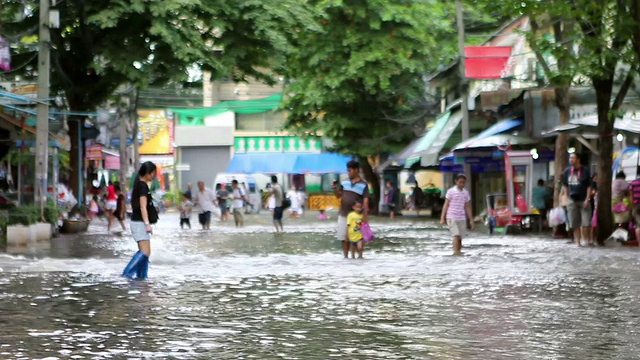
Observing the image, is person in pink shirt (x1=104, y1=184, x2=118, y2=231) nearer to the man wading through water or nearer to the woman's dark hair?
the man wading through water

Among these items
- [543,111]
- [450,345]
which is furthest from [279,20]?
[450,345]

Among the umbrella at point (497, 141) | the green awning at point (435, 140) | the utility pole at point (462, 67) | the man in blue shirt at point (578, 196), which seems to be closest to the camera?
the man in blue shirt at point (578, 196)

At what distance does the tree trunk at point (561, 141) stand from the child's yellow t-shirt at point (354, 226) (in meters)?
10.5

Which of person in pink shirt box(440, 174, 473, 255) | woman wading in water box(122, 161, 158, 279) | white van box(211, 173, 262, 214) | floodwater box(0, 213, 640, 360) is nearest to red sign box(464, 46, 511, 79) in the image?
floodwater box(0, 213, 640, 360)

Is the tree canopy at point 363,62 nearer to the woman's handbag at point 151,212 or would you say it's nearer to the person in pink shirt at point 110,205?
the person in pink shirt at point 110,205

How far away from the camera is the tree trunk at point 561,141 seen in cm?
2964

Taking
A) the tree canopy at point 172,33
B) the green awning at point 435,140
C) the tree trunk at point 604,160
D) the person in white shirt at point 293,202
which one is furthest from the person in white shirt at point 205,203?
the tree trunk at point 604,160

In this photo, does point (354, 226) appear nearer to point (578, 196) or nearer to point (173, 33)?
point (578, 196)

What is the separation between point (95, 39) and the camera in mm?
31203

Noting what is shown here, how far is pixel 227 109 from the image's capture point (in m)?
69.8

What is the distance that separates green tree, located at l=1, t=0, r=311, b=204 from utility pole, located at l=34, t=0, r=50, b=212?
3.58ft

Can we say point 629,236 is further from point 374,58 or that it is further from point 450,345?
point 374,58

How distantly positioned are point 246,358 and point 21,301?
16.3 feet

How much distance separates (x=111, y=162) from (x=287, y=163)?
17.3m
